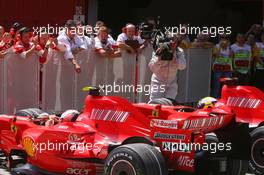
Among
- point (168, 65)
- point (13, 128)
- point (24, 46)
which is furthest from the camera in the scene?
point (168, 65)

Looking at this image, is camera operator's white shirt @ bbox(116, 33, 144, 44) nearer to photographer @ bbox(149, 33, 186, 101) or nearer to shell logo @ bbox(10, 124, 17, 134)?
photographer @ bbox(149, 33, 186, 101)

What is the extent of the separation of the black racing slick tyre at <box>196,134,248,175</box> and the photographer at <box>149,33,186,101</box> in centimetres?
311

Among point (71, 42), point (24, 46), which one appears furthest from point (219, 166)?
point (71, 42)

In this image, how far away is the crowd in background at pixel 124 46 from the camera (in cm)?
991

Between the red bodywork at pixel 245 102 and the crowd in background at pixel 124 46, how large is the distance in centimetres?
182

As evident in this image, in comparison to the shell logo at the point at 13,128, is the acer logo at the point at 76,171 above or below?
below

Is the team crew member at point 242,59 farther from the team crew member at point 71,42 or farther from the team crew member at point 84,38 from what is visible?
the team crew member at point 71,42

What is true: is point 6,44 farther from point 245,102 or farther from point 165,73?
point 245,102

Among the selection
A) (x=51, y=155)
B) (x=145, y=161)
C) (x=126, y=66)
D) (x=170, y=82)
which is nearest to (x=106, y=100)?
(x=51, y=155)

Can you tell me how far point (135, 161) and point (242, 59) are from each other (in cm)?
762

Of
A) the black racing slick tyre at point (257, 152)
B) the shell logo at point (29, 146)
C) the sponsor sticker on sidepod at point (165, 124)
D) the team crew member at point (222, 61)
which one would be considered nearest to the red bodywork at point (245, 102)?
the black racing slick tyre at point (257, 152)

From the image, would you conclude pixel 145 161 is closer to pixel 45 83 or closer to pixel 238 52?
pixel 45 83

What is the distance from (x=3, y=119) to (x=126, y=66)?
444cm

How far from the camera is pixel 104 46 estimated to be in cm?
1102
